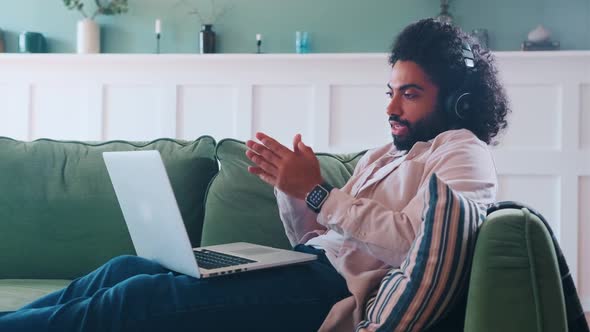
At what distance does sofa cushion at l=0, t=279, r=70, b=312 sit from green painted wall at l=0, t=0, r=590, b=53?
7.27 ft

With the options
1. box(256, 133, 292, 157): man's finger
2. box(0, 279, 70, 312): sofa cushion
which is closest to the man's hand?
box(256, 133, 292, 157): man's finger

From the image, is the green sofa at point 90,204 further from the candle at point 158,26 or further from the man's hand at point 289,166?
the candle at point 158,26

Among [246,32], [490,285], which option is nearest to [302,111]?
[246,32]

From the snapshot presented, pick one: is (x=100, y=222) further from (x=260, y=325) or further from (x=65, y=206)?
(x=260, y=325)

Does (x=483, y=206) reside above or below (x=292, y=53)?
below

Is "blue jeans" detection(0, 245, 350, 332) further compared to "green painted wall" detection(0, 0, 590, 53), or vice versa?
"green painted wall" detection(0, 0, 590, 53)

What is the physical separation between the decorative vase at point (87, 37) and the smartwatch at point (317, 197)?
2753 millimetres

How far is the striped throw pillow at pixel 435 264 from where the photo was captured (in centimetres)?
105

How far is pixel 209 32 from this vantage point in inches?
144

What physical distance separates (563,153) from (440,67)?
2146 millimetres

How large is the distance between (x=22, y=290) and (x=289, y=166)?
0.85m

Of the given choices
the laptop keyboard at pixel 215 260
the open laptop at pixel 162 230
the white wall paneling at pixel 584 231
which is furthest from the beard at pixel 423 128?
the white wall paneling at pixel 584 231

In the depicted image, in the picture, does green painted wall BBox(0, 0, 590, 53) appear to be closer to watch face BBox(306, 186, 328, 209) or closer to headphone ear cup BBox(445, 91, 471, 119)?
headphone ear cup BBox(445, 91, 471, 119)

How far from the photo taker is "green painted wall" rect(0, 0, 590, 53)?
11.7ft
